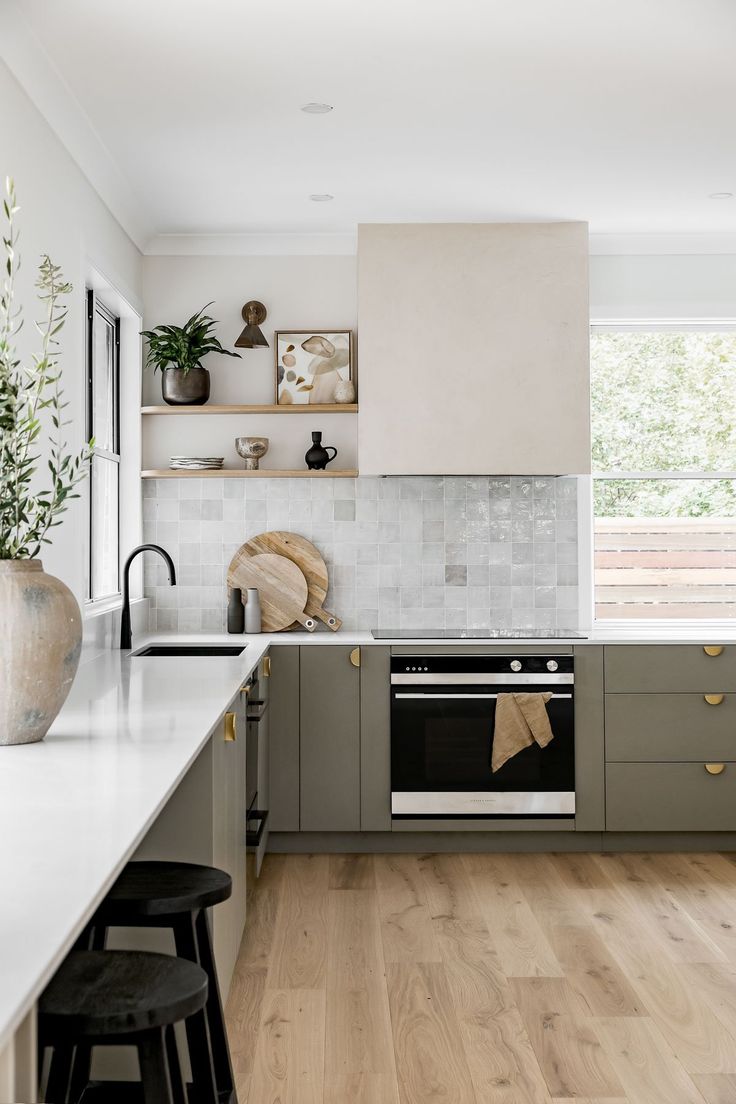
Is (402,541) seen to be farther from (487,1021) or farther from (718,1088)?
(718,1088)

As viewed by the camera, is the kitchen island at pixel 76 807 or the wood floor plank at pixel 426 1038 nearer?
the kitchen island at pixel 76 807

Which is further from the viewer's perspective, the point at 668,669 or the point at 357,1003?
the point at 668,669

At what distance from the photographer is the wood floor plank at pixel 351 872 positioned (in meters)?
3.89

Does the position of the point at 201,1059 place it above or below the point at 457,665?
below

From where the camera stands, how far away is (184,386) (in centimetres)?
464

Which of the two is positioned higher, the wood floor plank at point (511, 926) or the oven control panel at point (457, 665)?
the oven control panel at point (457, 665)

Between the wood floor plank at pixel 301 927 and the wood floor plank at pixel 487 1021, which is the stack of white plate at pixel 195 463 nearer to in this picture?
the wood floor plank at pixel 301 927

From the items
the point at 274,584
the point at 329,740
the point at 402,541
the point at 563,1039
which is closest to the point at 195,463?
the point at 274,584

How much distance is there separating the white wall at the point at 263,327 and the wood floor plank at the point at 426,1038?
97.8 inches

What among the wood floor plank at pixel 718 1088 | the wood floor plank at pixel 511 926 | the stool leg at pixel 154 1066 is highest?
the stool leg at pixel 154 1066

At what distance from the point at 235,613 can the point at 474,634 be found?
106 cm

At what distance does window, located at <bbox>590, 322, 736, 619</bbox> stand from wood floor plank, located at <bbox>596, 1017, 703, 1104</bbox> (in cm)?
245

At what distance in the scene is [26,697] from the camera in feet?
6.66

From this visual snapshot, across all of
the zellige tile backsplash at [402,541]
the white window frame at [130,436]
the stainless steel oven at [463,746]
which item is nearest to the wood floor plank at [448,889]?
the stainless steel oven at [463,746]
